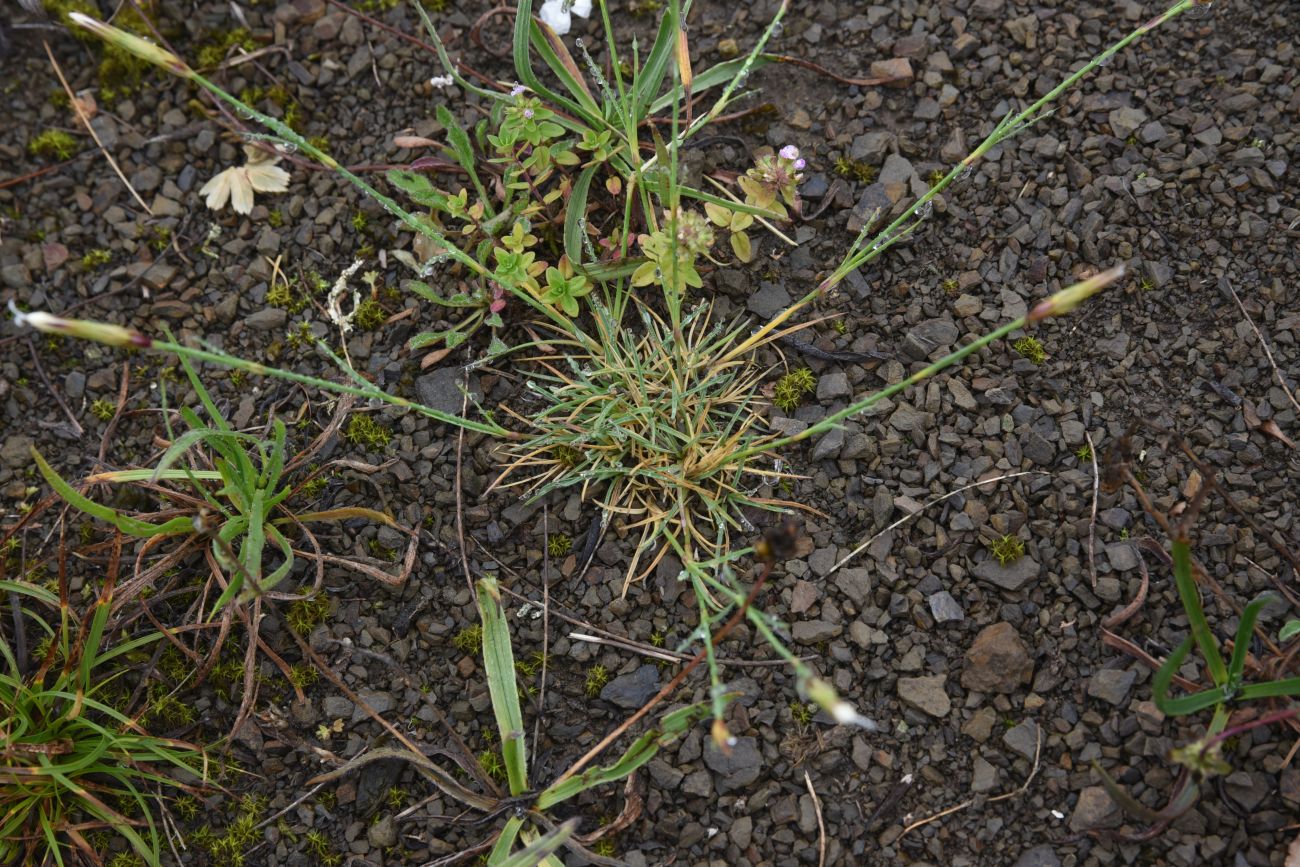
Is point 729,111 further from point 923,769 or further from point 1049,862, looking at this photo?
point 1049,862

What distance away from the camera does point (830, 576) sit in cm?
219

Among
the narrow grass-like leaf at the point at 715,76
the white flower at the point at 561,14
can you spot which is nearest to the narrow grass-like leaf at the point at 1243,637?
the narrow grass-like leaf at the point at 715,76

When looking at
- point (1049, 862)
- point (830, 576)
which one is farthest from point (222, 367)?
point (1049, 862)

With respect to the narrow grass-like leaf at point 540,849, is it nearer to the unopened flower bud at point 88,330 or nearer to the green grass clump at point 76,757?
the green grass clump at point 76,757

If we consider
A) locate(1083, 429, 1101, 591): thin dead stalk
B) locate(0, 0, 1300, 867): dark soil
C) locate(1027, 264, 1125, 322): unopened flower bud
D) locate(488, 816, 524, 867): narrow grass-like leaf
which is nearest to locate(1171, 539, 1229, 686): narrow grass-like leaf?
locate(0, 0, 1300, 867): dark soil

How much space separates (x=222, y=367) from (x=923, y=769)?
82.6 inches

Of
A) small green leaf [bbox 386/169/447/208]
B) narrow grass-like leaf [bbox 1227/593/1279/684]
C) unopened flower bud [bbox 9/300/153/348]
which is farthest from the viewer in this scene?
small green leaf [bbox 386/169/447/208]

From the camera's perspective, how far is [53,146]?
2885mm

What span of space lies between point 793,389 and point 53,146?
239 cm

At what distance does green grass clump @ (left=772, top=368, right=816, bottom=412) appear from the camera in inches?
92.5

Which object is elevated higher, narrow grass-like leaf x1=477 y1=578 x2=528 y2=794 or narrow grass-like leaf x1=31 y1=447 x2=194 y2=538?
narrow grass-like leaf x1=31 y1=447 x2=194 y2=538

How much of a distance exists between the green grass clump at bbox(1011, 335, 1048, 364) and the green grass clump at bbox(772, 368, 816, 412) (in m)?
0.51

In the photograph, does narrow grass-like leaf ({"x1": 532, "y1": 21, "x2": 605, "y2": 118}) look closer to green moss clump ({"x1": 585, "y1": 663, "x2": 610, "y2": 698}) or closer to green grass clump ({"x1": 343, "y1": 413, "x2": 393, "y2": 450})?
green grass clump ({"x1": 343, "y1": 413, "x2": 393, "y2": 450})

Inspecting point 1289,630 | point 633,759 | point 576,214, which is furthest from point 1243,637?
point 576,214
